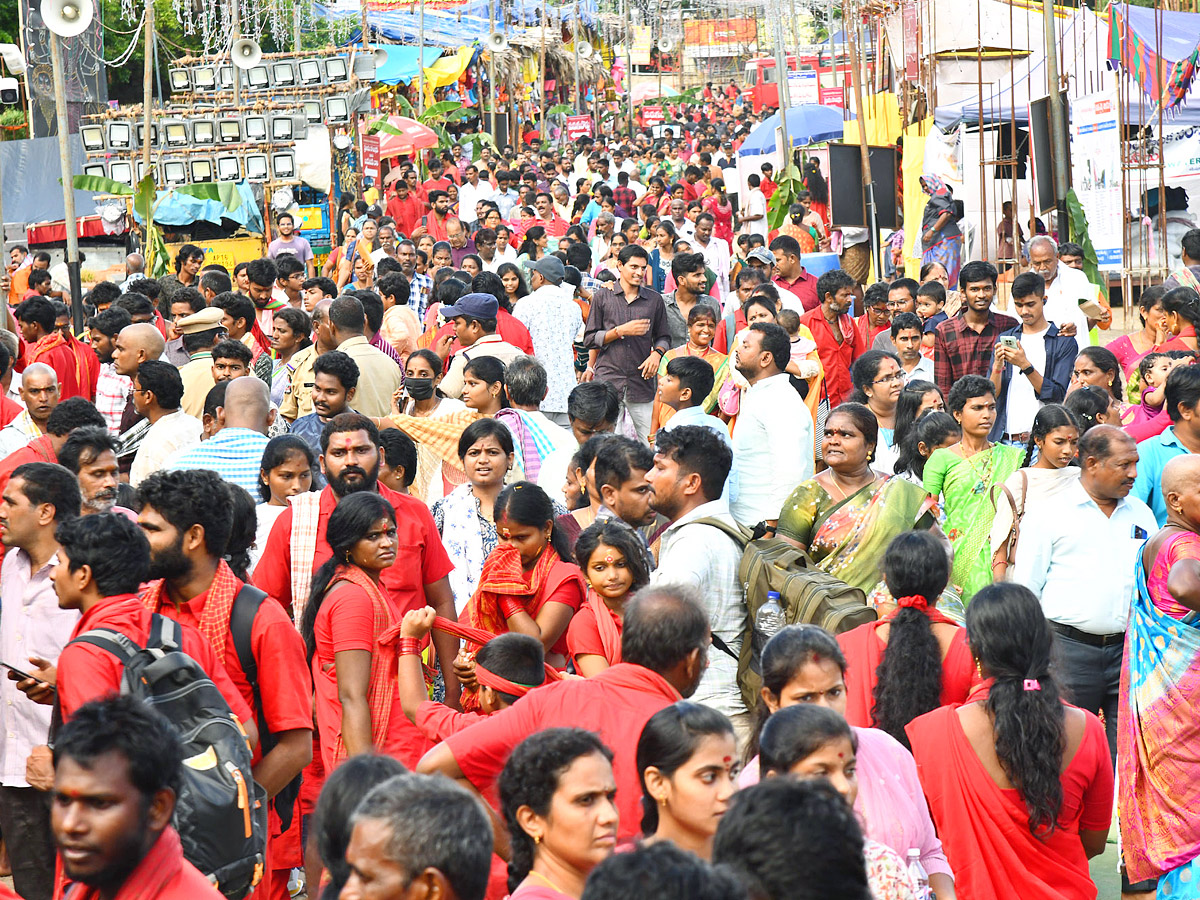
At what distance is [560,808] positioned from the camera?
284 cm

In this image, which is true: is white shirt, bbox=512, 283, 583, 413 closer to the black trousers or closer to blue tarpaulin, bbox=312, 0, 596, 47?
the black trousers

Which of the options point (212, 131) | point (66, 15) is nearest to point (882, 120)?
point (212, 131)

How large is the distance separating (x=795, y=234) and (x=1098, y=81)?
410cm

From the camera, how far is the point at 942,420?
21.2 ft

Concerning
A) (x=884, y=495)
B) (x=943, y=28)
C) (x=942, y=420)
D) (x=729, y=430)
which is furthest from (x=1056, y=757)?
(x=943, y=28)

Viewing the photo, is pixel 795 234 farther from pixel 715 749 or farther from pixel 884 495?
pixel 715 749

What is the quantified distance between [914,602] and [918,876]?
3.61ft

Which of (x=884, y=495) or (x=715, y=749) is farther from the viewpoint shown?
(x=884, y=495)

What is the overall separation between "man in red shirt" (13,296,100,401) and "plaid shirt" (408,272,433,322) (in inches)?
124

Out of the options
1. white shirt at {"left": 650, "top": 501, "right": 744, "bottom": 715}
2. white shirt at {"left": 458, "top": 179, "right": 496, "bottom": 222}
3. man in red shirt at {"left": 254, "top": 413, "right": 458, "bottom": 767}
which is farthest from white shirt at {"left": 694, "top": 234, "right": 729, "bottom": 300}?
white shirt at {"left": 650, "top": 501, "right": 744, "bottom": 715}

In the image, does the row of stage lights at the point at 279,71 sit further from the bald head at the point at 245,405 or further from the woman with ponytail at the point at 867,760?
the woman with ponytail at the point at 867,760

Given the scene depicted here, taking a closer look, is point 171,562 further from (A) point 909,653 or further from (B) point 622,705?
(A) point 909,653

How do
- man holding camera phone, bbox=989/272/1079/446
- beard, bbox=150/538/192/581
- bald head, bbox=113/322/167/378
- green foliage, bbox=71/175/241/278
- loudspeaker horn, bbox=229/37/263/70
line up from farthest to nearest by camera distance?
loudspeaker horn, bbox=229/37/263/70 → green foliage, bbox=71/175/241/278 → man holding camera phone, bbox=989/272/1079/446 → bald head, bbox=113/322/167/378 → beard, bbox=150/538/192/581

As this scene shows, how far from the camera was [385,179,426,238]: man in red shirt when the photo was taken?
20828mm
